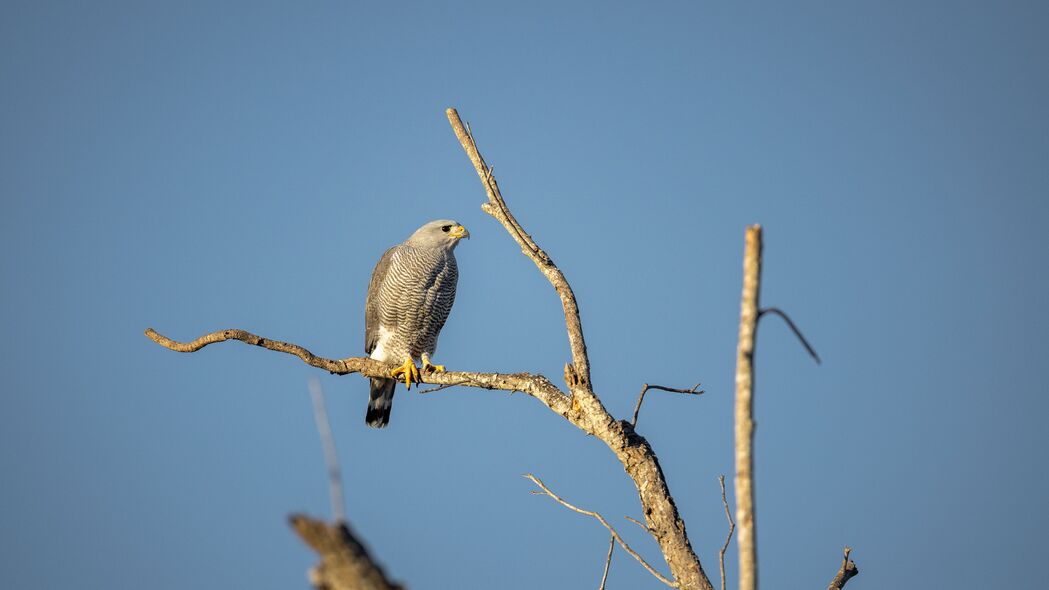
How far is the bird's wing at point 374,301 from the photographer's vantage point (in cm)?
998

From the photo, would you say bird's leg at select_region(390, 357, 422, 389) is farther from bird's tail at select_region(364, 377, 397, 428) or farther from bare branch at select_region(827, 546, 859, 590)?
bare branch at select_region(827, 546, 859, 590)

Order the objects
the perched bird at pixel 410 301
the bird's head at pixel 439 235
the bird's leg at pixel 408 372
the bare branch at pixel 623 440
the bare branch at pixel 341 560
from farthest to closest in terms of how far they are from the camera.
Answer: the bird's head at pixel 439 235, the perched bird at pixel 410 301, the bird's leg at pixel 408 372, the bare branch at pixel 623 440, the bare branch at pixel 341 560

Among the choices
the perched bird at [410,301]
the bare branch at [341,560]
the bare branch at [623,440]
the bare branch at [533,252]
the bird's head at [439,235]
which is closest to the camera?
the bare branch at [341,560]

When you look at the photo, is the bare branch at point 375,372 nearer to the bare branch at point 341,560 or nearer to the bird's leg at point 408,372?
the bird's leg at point 408,372

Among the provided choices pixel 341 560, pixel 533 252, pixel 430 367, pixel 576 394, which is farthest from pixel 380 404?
pixel 341 560

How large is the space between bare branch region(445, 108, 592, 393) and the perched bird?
326 cm

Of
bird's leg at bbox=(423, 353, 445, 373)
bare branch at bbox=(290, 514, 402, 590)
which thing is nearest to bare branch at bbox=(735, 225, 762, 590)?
bare branch at bbox=(290, 514, 402, 590)

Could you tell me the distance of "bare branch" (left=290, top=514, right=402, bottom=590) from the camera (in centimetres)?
224

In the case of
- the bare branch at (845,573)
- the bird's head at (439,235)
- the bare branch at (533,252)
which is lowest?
the bare branch at (845,573)

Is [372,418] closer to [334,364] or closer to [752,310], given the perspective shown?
[334,364]

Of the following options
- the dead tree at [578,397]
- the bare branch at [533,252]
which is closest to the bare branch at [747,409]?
the dead tree at [578,397]

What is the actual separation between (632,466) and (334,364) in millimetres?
3244

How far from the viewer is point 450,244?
33.0 feet

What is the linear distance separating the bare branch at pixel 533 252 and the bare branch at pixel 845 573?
164cm
